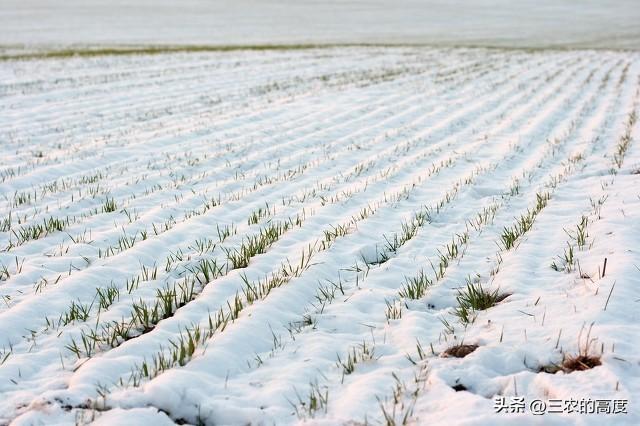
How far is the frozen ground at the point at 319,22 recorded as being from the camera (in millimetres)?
46375

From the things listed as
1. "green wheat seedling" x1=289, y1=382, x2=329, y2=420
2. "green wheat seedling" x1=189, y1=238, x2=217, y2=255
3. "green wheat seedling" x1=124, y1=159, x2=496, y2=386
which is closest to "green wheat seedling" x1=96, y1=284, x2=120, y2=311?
"green wheat seedling" x1=124, y1=159, x2=496, y2=386

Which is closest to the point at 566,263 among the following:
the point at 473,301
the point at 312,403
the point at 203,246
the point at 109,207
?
the point at 473,301

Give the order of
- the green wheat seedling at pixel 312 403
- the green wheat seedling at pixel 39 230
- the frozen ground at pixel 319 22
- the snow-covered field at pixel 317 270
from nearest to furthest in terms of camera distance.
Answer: the green wheat seedling at pixel 312 403 < the snow-covered field at pixel 317 270 < the green wheat seedling at pixel 39 230 < the frozen ground at pixel 319 22

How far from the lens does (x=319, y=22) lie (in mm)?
66875

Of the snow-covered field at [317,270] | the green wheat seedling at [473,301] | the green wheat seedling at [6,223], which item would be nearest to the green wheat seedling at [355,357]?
the snow-covered field at [317,270]

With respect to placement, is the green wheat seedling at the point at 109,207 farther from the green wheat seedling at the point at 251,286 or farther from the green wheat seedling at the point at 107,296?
the green wheat seedling at the point at 107,296

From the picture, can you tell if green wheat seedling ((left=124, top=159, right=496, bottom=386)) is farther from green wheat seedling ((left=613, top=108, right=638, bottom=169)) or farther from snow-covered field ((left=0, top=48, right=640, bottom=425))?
green wheat seedling ((left=613, top=108, right=638, bottom=169))

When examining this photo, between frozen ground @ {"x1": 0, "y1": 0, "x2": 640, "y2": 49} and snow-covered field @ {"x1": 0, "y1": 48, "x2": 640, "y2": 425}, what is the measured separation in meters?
31.3

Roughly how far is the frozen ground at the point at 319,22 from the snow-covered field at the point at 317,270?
31.3m

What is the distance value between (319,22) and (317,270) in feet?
214

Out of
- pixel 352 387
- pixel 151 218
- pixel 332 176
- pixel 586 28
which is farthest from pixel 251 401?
pixel 586 28

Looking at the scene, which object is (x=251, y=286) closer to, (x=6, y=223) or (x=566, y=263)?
(x=566, y=263)

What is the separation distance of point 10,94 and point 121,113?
3.98 metres

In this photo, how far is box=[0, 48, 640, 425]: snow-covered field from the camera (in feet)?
10.8
